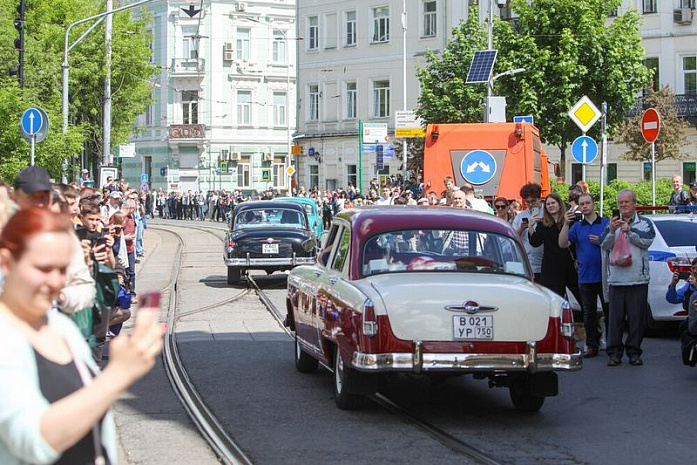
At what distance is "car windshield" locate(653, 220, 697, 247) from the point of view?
15.1 metres

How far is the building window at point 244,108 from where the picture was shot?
8156cm

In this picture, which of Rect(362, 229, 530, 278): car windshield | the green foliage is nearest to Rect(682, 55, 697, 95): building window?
the green foliage

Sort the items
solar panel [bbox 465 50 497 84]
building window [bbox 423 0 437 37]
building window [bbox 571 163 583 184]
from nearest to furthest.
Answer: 1. solar panel [bbox 465 50 497 84]
2. building window [bbox 571 163 583 184]
3. building window [bbox 423 0 437 37]

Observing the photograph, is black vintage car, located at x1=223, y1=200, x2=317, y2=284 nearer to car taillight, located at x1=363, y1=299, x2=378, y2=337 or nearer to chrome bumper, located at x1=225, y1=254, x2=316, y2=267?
chrome bumper, located at x1=225, y1=254, x2=316, y2=267

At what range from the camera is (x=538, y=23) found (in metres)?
47.1

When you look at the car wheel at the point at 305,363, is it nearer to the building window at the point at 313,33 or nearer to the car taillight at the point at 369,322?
the car taillight at the point at 369,322

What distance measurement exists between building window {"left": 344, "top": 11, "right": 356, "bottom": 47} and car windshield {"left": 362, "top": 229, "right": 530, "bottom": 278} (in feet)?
191

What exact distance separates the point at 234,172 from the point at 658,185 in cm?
4764

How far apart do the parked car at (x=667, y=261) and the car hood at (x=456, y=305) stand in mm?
5869

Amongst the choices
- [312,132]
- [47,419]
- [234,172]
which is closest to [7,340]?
[47,419]

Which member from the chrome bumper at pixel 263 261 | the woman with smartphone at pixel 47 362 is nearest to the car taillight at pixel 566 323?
the woman with smartphone at pixel 47 362

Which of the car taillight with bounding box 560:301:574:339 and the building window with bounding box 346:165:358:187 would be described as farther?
the building window with bounding box 346:165:358:187

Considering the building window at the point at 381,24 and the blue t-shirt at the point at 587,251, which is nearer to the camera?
the blue t-shirt at the point at 587,251

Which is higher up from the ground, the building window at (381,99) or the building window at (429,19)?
the building window at (429,19)
